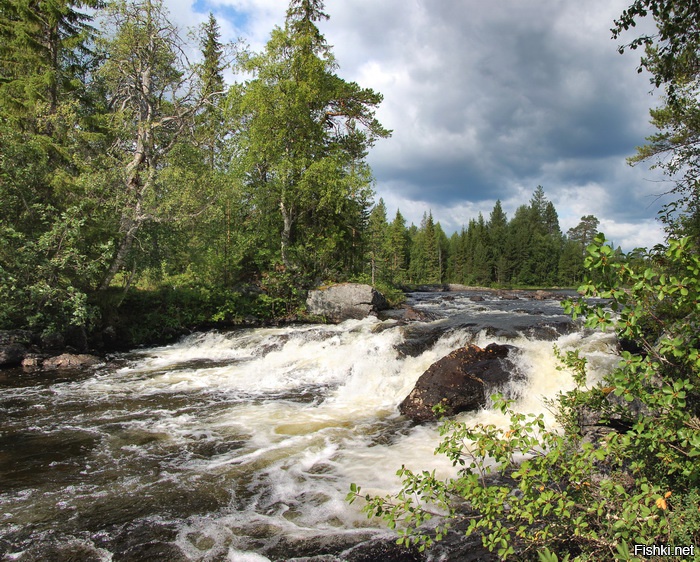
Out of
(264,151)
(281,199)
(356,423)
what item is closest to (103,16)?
(264,151)

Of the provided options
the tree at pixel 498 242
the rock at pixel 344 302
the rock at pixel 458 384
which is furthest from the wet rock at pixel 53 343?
the tree at pixel 498 242

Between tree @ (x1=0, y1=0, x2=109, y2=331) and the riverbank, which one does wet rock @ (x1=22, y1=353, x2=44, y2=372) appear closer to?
the riverbank

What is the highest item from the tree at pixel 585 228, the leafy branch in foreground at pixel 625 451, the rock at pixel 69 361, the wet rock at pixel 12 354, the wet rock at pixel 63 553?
the tree at pixel 585 228

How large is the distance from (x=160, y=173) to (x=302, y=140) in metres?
9.66

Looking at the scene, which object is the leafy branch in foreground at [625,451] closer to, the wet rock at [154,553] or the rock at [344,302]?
the wet rock at [154,553]

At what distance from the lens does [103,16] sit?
1577 centimetres

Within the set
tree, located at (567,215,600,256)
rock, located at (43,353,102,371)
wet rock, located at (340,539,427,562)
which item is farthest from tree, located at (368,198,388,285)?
tree, located at (567,215,600,256)

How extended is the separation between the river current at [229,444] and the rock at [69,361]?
61cm

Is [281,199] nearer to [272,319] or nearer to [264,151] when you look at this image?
[264,151]

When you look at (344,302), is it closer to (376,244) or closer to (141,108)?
(141,108)

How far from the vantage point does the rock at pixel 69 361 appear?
13.3 meters

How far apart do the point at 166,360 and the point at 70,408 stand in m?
5.53

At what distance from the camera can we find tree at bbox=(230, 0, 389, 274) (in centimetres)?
2177

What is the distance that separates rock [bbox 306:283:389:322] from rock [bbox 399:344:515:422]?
36.8ft
